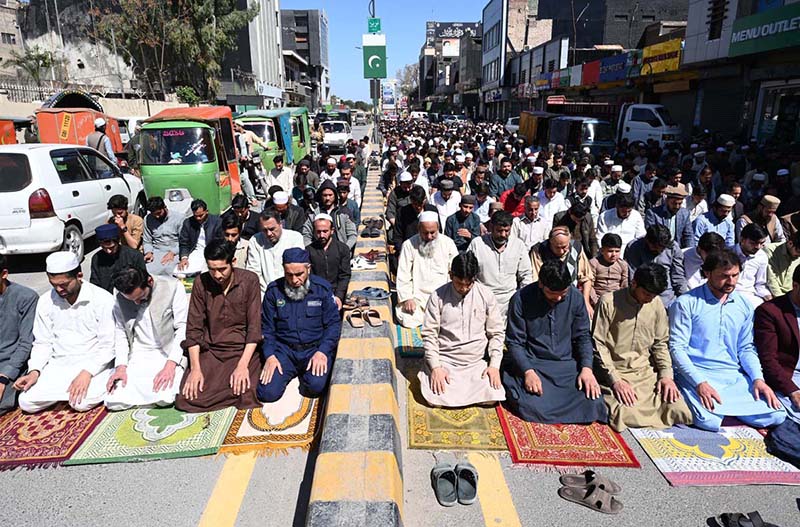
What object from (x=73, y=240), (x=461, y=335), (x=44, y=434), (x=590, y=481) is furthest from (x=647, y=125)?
(x=44, y=434)

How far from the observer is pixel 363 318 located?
543 centimetres

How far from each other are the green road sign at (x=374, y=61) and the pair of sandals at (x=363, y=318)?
A: 1765 centimetres

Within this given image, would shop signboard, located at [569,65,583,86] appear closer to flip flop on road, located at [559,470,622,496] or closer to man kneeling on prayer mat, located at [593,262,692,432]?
man kneeling on prayer mat, located at [593,262,692,432]

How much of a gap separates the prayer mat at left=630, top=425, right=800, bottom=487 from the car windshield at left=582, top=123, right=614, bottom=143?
17026 millimetres

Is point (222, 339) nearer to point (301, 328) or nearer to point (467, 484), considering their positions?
point (301, 328)

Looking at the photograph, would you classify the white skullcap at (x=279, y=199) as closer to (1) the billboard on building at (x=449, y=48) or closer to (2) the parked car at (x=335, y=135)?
(2) the parked car at (x=335, y=135)

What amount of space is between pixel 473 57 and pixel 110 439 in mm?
75352

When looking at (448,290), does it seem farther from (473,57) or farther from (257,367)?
(473,57)

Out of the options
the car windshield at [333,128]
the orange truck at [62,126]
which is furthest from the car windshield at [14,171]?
the car windshield at [333,128]

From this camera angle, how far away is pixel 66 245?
305 inches

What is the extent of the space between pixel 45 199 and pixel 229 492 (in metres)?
6.07

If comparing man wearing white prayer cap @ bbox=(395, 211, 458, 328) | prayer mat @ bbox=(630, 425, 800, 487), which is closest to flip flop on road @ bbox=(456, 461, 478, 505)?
prayer mat @ bbox=(630, 425, 800, 487)

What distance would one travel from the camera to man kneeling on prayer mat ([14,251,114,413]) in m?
4.11

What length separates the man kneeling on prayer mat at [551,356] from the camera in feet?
13.3
